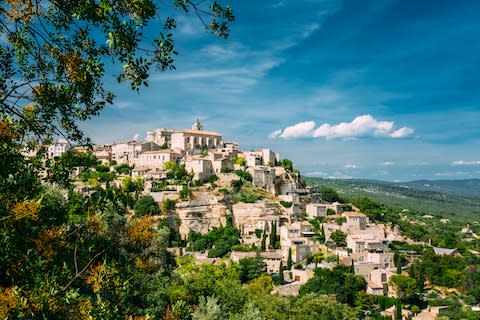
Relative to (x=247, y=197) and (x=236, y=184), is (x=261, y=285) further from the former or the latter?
(x=236, y=184)

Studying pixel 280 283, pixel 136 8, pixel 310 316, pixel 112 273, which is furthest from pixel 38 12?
pixel 280 283

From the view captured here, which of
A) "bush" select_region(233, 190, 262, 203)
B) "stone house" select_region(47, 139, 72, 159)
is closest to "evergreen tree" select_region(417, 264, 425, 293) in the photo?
"bush" select_region(233, 190, 262, 203)

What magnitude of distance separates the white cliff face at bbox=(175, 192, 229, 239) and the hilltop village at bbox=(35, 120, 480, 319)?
4.4 inches

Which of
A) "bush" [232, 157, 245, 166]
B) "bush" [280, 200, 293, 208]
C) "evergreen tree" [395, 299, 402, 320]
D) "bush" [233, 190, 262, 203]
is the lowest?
"evergreen tree" [395, 299, 402, 320]

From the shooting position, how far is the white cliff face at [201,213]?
5025 centimetres

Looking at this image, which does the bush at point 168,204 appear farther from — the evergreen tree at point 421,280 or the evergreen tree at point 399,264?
the evergreen tree at point 421,280

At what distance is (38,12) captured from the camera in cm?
529

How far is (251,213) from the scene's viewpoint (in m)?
51.4

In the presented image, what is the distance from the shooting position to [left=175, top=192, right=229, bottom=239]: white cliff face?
5025cm

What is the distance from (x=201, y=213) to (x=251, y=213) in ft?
18.6

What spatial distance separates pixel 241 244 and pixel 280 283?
32.4ft

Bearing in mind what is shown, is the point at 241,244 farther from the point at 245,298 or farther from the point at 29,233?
the point at 29,233

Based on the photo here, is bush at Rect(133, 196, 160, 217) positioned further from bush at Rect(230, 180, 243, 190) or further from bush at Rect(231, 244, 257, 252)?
bush at Rect(230, 180, 243, 190)

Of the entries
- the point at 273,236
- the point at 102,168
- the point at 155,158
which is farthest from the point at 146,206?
the point at 273,236
